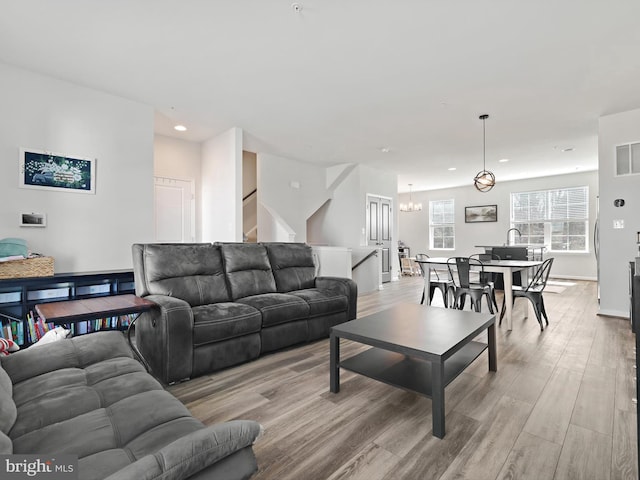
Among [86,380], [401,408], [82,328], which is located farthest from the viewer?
[82,328]

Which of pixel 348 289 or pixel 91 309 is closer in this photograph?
pixel 91 309

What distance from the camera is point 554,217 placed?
8.72 metres

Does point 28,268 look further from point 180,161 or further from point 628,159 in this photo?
point 628,159

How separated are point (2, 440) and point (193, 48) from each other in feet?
10.3

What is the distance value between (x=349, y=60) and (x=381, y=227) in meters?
5.31

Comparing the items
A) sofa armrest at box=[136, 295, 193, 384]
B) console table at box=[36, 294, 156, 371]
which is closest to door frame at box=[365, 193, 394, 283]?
sofa armrest at box=[136, 295, 193, 384]

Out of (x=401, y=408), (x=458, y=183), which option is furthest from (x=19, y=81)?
(x=458, y=183)

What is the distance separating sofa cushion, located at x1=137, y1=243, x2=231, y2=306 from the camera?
9.28ft

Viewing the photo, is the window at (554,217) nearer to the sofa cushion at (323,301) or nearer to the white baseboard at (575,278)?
the white baseboard at (575,278)

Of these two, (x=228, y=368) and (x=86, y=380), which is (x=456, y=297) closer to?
(x=228, y=368)

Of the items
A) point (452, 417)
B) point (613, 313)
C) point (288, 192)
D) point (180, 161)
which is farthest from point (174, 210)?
point (613, 313)

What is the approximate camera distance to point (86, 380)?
1518 millimetres

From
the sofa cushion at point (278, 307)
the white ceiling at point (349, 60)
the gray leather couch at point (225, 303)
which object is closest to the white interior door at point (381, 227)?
the white ceiling at point (349, 60)

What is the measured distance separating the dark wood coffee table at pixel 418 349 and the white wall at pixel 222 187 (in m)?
3.22
